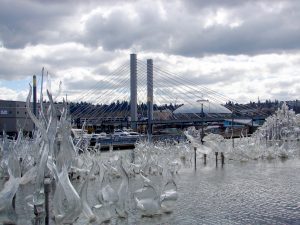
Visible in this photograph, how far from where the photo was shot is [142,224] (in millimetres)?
14672

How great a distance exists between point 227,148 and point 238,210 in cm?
1985

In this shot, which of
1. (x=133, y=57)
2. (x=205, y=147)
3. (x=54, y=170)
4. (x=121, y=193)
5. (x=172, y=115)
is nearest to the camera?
(x=54, y=170)

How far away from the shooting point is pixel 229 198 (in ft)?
59.8

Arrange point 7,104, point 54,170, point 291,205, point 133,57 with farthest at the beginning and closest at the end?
1. point 7,104
2. point 133,57
3. point 291,205
4. point 54,170

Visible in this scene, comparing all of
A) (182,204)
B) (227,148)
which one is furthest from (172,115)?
(182,204)

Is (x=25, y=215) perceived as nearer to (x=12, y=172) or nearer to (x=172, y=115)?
(x=12, y=172)

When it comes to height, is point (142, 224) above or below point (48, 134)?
below

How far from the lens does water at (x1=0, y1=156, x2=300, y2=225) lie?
1489 centimetres

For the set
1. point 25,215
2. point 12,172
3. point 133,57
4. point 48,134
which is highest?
point 133,57

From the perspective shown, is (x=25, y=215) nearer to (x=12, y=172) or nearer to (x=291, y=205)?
(x=12, y=172)

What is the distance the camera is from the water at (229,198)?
1489 centimetres

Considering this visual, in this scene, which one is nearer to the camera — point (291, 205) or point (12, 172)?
point (12, 172)

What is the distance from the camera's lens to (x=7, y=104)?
3009 inches

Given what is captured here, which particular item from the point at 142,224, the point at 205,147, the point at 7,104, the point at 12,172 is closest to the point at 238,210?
the point at 142,224
